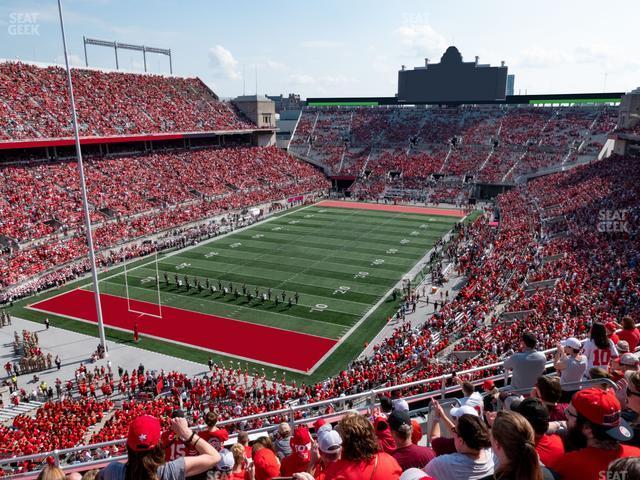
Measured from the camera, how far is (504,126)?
200ft

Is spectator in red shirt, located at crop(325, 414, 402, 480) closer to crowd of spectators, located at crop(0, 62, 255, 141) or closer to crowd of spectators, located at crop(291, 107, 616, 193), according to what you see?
crowd of spectators, located at crop(0, 62, 255, 141)

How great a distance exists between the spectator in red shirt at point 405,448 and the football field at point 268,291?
15629 mm

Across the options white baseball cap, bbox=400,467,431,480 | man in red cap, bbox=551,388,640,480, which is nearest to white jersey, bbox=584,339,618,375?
man in red cap, bbox=551,388,640,480

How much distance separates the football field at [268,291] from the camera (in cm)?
2184

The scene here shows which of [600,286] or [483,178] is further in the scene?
[483,178]

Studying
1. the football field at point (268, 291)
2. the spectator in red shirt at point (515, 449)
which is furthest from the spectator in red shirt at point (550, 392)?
the football field at point (268, 291)

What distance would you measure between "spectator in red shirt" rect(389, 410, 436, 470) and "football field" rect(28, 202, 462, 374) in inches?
615

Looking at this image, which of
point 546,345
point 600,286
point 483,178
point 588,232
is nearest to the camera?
point 546,345

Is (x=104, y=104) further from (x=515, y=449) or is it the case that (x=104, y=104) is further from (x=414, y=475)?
(x=515, y=449)

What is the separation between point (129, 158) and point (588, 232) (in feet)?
125

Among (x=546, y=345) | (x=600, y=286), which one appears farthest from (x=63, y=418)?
(x=600, y=286)

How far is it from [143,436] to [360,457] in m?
1.48

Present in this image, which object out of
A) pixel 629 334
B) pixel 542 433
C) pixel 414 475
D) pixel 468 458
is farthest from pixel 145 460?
pixel 629 334

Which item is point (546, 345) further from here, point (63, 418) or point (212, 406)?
point (63, 418)
